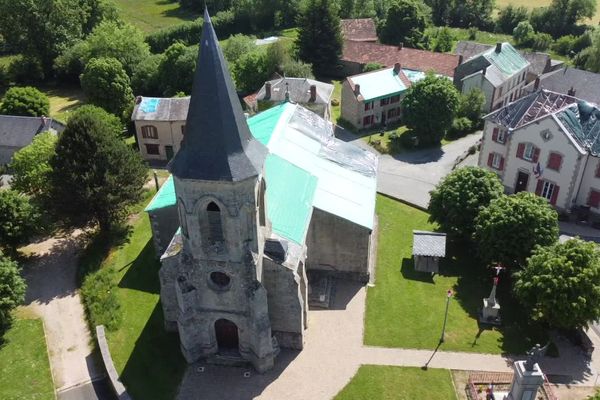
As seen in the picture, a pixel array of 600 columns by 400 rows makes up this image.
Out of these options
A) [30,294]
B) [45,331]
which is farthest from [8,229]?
[45,331]

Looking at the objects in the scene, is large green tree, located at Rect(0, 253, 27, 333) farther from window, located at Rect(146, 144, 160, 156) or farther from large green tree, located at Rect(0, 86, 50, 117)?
large green tree, located at Rect(0, 86, 50, 117)

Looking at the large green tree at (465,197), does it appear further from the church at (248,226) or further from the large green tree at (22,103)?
the large green tree at (22,103)

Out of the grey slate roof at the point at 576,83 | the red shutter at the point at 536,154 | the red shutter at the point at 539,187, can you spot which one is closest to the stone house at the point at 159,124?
the red shutter at the point at 536,154

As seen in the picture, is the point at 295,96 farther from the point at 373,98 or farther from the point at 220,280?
the point at 220,280

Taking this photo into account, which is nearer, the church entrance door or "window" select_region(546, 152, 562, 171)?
the church entrance door

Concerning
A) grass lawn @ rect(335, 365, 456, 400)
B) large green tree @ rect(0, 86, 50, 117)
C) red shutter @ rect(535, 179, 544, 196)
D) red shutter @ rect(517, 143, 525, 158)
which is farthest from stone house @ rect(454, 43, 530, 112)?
large green tree @ rect(0, 86, 50, 117)

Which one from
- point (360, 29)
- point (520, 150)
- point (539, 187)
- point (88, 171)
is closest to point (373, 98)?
point (520, 150)
